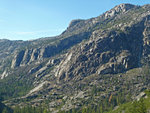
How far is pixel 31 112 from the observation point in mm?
168125

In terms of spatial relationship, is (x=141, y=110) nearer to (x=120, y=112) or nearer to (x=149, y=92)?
(x=120, y=112)

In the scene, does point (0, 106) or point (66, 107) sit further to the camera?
point (66, 107)

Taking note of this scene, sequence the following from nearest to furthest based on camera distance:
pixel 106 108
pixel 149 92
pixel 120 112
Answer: pixel 120 112 → pixel 149 92 → pixel 106 108

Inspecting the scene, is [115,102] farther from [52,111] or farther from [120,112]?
[52,111]

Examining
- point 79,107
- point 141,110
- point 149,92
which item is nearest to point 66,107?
point 79,107

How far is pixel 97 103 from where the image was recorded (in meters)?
196

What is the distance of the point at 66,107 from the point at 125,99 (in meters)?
68.1

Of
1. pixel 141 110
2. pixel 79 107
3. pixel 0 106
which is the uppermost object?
pixel 141 110

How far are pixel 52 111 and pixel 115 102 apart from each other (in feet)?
233

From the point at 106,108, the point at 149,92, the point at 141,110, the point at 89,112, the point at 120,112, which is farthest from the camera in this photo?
the point at 106,108

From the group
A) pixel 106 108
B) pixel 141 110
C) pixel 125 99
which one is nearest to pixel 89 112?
pixel 106 108

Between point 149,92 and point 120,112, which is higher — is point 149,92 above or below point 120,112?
above

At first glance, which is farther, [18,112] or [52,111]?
[52,111]

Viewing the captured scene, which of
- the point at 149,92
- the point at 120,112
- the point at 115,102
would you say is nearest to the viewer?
the point at 120,112
